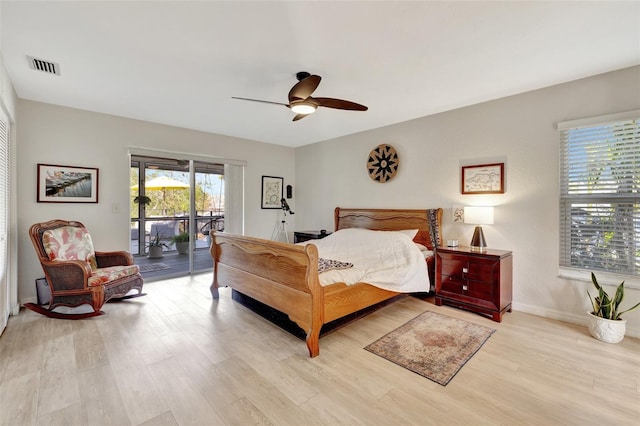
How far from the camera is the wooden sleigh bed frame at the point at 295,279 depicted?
2.39 m

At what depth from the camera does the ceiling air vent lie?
256cm

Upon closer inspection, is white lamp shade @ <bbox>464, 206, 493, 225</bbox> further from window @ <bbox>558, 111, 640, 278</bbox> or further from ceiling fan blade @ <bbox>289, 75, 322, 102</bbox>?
ceiling fan blade @ <bbox>289, 75, 322, 102</bbox>

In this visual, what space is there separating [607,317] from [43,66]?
5789mm

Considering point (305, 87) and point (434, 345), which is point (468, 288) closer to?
point (434, 345)

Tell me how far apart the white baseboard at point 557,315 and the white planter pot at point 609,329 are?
0.60 feet

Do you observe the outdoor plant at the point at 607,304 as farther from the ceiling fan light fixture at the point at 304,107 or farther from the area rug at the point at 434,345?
the ceiling fan light fixture at the point at 304,107

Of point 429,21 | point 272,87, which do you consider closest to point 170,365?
point 272,87

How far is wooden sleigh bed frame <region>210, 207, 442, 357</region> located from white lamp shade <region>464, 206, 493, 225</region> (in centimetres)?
51

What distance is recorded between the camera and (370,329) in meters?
2.88

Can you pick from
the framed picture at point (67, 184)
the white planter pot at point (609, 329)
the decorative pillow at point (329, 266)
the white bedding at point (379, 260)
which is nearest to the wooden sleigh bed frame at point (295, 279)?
the white bedding at point (379, 260)

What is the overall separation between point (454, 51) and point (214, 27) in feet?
6.36

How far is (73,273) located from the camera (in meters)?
3.11

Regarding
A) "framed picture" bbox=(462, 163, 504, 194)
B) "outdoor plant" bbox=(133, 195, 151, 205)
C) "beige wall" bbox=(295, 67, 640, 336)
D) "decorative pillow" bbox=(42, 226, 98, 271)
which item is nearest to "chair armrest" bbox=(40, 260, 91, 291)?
"decorative pillow" bbox=(42, 226, 98, 271)

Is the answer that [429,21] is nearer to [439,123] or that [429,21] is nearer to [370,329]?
[439,123]
